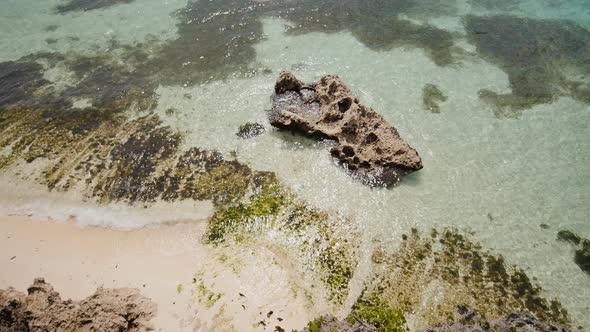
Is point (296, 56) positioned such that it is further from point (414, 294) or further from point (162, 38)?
point (414, 294)

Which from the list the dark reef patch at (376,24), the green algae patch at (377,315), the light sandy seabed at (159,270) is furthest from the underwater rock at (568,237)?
the dark reef patch at (376,24)

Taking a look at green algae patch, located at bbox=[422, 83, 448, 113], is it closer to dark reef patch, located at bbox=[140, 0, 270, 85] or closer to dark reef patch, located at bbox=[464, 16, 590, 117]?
dark reef patch, located at bbox=[464, 16, 590, 117]

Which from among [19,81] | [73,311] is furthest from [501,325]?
[19,81]

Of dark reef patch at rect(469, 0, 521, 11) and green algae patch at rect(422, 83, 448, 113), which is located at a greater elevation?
dark reef patch at rect(469, 0, 521, 11)

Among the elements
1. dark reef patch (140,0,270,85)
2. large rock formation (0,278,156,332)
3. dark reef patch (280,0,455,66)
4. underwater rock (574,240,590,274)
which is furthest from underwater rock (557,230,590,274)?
dark reef patch (140,0,270,85)

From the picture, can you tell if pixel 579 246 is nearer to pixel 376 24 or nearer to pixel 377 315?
pixel 377 315

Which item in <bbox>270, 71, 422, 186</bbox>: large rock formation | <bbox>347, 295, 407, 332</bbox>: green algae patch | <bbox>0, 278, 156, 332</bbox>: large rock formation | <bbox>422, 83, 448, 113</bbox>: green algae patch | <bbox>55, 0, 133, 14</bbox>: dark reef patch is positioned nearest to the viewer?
<bbox>0, 278, 156, 332</bbox>: large rock formation

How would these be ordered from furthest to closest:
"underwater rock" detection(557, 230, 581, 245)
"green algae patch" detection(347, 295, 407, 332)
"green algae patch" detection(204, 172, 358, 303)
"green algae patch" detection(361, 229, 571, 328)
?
"underwater rock" detection(557, 230, 581, 245), "green algae patch" detection(204, 172, 358, 303), "green algae patch" detection(361, 229, 571, 328), "green algae patch" detection(347, 295, 407, 332)
